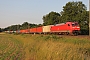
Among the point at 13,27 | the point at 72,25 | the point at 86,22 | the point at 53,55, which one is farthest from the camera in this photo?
the point at 13,27

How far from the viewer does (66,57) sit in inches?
333

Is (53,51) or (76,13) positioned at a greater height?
(76,13)

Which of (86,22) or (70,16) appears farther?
(70,16)

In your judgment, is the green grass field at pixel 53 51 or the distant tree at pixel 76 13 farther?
the distant tree at pixel 76 13

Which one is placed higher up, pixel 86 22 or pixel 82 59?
pixel 86 22

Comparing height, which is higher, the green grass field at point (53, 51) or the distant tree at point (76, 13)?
the distant tree at point (76, 13)

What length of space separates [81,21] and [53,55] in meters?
56.9

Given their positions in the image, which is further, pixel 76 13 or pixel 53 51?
pixel 76 13

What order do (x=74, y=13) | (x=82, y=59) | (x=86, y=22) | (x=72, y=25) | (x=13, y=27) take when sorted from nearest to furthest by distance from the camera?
(x=82, y=59), (x=72, y=25), (x=86, y=22), (x=74, y=13), (x=13, y=27)

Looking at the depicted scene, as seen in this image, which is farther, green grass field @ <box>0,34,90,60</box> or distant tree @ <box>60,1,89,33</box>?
distant tree @ <box>60,1,89,33</box>

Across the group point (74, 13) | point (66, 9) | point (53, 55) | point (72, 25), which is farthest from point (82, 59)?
point (66, 9)

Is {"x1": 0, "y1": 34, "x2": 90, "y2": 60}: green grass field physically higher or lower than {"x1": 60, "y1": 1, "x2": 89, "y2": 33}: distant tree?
lower

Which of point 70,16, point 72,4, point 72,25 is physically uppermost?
point 72,4

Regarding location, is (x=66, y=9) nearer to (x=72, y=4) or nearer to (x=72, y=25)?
(x=72, y=4)
